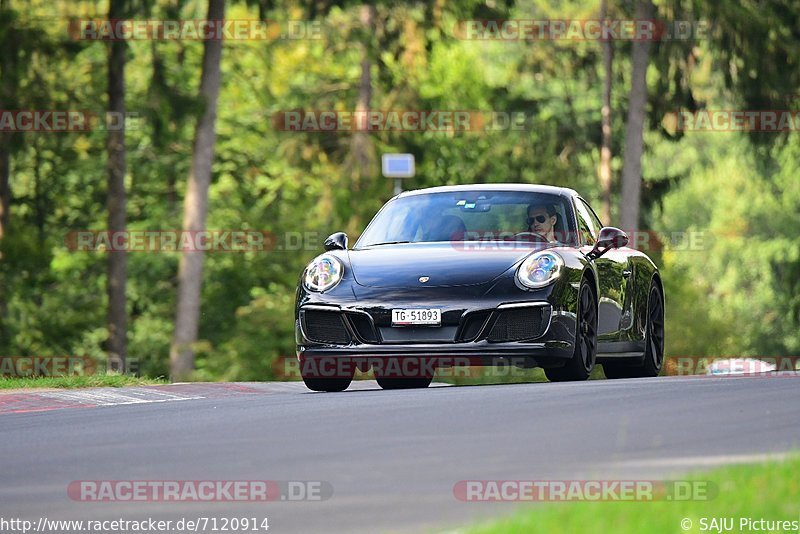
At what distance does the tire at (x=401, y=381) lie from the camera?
15916 mm

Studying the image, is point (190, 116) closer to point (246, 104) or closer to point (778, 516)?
point (246, 104)

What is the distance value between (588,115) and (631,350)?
→ 38121mm

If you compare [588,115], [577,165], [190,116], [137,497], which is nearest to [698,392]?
[137,497]

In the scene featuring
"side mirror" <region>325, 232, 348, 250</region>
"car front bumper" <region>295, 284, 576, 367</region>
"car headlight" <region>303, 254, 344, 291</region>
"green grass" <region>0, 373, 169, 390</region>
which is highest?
"side mirror" <region>325, 232, 348, 250</region>

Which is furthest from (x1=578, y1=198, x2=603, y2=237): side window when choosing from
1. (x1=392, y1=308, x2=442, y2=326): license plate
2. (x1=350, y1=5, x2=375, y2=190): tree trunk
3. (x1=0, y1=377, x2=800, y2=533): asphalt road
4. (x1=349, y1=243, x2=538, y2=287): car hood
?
(x1=350, y1=5, x2=375, y2=190): tree trunk

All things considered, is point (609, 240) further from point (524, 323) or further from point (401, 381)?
point (401, 381)

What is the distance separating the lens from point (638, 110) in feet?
137

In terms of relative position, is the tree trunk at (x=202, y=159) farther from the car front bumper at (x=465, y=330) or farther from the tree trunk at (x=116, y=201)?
the car front bumper at (x=465, y=330)

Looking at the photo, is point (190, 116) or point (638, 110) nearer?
point (190, 116)

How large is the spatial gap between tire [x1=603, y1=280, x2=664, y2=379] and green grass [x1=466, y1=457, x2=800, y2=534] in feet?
31.4

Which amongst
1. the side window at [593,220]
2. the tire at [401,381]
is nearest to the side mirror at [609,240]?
the side window at [593,220]

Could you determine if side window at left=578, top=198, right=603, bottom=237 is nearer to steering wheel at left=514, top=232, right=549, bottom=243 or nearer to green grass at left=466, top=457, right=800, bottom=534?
steering wheel at left=514, top=232, right=549, bottom=243

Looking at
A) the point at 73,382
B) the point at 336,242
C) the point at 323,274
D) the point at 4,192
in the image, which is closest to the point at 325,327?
the point at 323,274

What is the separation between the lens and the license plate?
1395 centimetres
